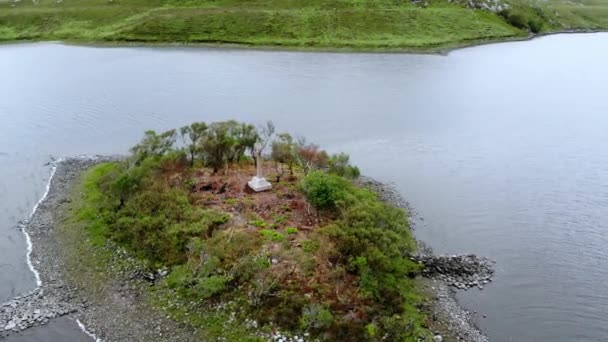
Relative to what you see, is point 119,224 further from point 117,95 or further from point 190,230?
point 117,95

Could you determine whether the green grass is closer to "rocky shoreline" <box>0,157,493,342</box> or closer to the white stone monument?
the white stone monument

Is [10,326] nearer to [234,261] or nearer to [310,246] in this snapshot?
[234,261]

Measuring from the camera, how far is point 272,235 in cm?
2888

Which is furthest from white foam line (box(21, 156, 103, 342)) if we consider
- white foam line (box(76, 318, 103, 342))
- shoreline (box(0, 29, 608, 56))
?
shoreline (box(0, 29, 608, 56))

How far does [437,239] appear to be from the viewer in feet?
108

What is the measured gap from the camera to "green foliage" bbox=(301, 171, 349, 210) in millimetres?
30922

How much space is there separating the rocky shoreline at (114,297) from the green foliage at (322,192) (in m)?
5.68

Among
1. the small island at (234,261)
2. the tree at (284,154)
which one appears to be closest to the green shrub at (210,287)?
the small island at (234,261)

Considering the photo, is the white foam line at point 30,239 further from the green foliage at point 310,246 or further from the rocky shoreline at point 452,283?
the rocky shoreline at point 452,283

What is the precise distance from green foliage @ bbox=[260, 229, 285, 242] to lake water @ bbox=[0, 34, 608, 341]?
977 centimetres

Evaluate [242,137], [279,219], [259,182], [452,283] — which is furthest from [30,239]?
[452,283]

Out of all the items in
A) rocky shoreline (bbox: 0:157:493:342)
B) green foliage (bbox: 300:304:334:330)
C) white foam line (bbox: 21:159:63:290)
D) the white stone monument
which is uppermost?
the white stone monument

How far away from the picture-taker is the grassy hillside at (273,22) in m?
90.7

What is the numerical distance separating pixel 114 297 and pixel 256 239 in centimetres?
773
